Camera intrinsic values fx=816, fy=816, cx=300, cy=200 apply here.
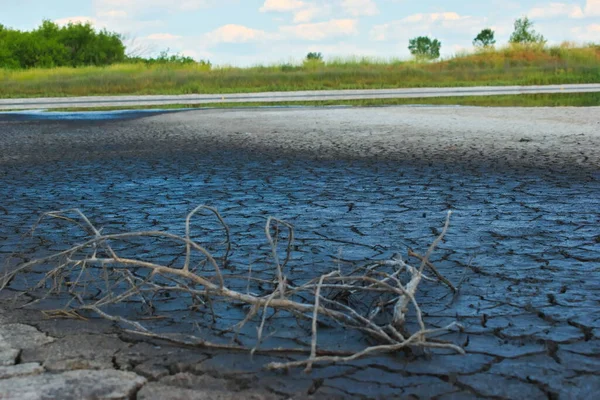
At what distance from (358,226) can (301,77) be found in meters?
25.7

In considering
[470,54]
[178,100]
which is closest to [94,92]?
[178,100]

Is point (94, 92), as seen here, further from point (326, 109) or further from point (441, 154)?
point (441, 154)

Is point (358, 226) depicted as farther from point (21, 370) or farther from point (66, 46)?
point (66, 46)

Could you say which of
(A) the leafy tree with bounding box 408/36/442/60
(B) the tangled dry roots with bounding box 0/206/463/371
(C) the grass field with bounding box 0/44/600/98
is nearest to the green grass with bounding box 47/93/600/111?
(C) the grass field with bounding box 0/44/600/98

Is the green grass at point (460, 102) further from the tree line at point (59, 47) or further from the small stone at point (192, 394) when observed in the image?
the tree line at point (59, 47)

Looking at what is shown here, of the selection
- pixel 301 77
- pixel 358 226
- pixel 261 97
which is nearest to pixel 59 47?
pixel 301 77

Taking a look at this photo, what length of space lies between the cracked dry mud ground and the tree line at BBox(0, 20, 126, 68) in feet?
162

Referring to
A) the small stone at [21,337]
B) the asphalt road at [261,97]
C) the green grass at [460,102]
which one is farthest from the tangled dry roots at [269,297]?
the asphalt road at [261,97]

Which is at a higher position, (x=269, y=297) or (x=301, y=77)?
(x=301, y=77)

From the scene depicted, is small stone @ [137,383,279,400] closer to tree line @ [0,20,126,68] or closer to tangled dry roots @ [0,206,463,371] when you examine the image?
tangled dry roots @ [0,206,463,371]

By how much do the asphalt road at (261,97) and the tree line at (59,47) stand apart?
1439 inches

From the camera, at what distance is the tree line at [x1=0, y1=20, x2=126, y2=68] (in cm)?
6072

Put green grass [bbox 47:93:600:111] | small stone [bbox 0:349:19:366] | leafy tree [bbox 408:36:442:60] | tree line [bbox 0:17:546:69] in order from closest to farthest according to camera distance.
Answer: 1. small stone [bbox 0:349:19:366]
2. green grass [bbox 47:93:600:111]
3. tree line [bbox 0:17:546:69]
4. leafy tree [bbox 408:36:442:60]

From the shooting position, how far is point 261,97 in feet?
81.5
